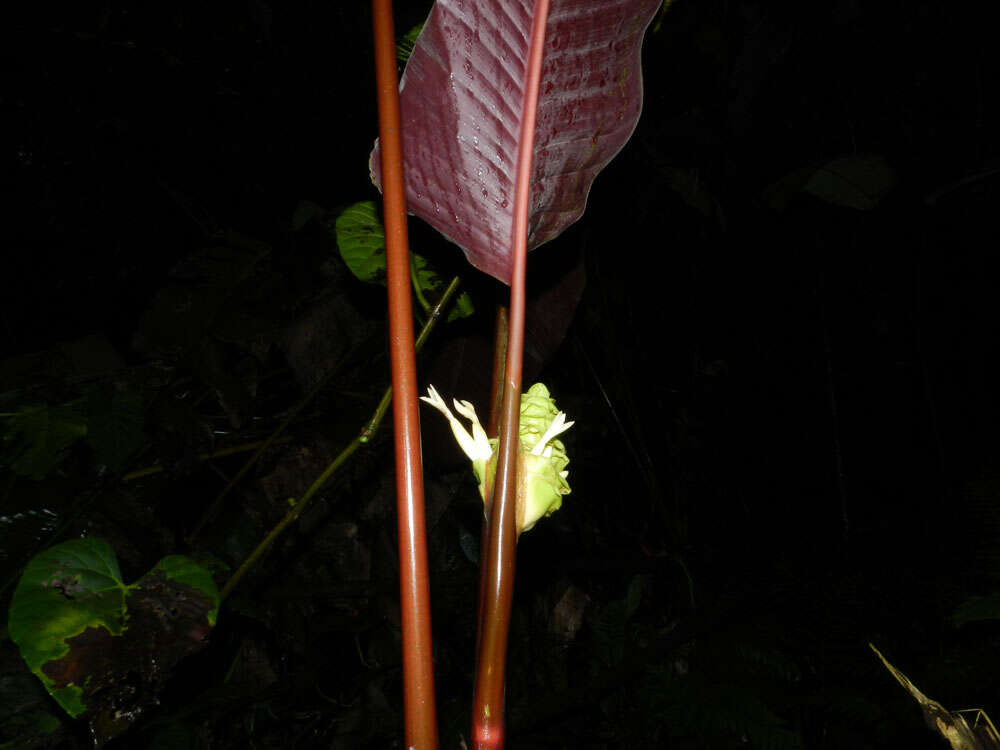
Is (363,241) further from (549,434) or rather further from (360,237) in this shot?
(549,434)

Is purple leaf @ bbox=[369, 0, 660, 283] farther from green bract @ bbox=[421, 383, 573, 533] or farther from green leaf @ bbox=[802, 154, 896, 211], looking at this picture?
green leaf @ bbox=[802, 154, 896, 211]

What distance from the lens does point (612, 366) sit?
4.50 feet

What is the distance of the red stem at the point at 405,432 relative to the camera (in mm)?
300

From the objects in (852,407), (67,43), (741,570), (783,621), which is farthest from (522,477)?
(67,43)

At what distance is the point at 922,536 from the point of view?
118cm

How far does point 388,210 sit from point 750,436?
4.24 ft

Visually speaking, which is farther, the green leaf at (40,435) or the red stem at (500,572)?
the green leaf at (40,435)

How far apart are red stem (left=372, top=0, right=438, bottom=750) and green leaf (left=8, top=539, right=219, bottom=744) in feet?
1.31

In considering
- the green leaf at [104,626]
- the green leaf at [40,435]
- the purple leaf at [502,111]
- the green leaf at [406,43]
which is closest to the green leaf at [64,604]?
the green leaf at [104,626]

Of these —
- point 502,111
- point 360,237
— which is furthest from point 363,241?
point 502,111

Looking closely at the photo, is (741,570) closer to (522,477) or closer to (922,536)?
(922,536)

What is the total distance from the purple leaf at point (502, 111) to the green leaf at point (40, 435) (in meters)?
0.84

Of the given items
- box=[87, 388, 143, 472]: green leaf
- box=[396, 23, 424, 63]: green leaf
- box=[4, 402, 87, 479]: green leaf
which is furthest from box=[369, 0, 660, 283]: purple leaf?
box=[4, 402, 87, 479]: green leaf

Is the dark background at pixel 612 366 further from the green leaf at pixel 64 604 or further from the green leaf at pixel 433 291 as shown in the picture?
the green leaf at pixel 64 604
